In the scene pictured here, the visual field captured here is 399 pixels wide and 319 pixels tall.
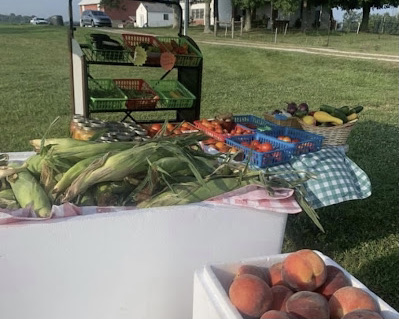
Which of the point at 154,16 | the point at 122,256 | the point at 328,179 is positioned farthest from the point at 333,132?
the point at 154,16

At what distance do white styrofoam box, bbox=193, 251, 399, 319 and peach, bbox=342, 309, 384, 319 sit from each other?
135mm

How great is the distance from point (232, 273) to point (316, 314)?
0.41 m

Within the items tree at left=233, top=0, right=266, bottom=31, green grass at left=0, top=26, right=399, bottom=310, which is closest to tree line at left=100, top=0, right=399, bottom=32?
tree at left=233, top=0, right=266, bottom=31

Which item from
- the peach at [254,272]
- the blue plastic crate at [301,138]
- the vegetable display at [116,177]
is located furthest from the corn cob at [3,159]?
the blue plastic crate at [301,138]

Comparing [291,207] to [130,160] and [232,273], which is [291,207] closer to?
[232,273]

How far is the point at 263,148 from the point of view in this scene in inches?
125

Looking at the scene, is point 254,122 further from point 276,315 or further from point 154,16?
point 154,16

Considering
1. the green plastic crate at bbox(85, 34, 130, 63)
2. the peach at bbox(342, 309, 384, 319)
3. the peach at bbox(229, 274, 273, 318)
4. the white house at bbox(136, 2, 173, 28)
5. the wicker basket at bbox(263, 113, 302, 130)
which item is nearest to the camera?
the peach at bbox(342, 309, 384, 319)

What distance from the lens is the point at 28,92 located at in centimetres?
1063

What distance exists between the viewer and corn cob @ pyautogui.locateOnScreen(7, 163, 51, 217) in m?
1.91

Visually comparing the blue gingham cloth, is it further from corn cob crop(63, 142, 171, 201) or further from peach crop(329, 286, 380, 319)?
peach crop(329, 286, 380, 319)

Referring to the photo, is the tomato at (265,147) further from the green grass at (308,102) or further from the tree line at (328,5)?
the tree line at (328,5)

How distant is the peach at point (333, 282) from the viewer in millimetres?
1611

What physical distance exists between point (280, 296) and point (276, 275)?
151 millimetres
